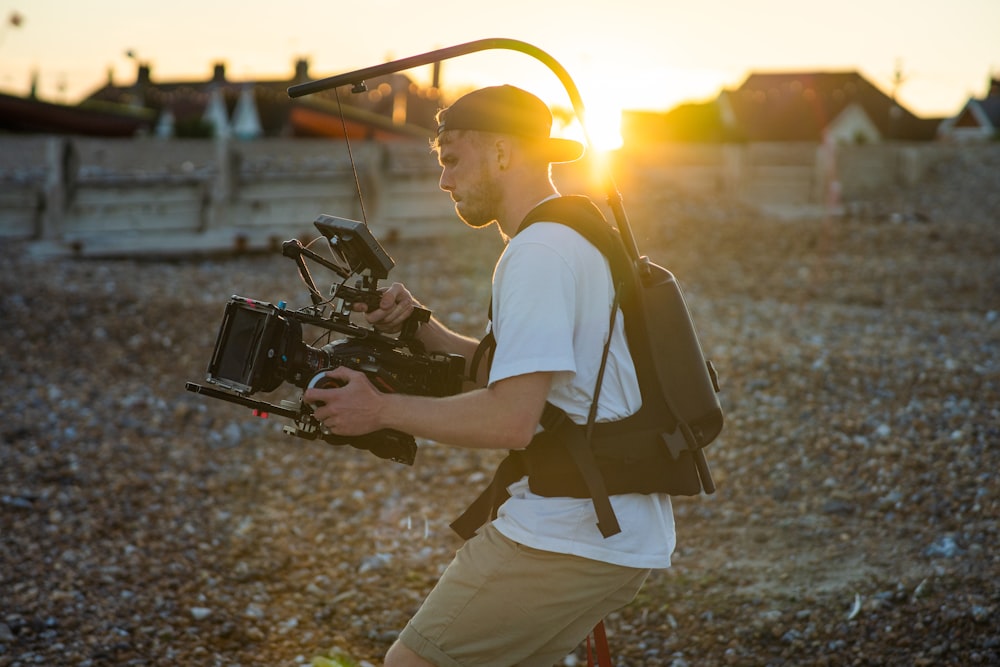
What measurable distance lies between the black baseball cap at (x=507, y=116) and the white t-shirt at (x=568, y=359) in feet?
1.03

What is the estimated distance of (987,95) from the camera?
67438 millimetres

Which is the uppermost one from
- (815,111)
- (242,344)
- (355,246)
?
(815,111)

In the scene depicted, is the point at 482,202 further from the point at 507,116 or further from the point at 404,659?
the point at 404,659

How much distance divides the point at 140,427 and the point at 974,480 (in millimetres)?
6510

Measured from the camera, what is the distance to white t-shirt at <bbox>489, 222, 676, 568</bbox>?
2852mm

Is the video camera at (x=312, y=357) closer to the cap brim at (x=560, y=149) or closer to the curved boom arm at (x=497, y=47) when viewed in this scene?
the curved boom arm at (x=497, y=47)

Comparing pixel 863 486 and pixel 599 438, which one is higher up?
pixel 599 438

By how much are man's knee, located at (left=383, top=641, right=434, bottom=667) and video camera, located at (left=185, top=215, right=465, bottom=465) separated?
1.87 feet

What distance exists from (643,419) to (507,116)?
3.19 feet

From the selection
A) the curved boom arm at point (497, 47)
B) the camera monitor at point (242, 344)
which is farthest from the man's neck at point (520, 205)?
the camera monitor at point (242, 344)

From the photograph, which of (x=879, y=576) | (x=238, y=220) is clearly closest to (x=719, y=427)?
(x=879, y=576)

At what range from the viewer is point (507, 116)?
3.10 m

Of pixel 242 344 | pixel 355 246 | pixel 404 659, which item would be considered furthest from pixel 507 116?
pixel 404 659

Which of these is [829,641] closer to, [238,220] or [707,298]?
[707,298]
